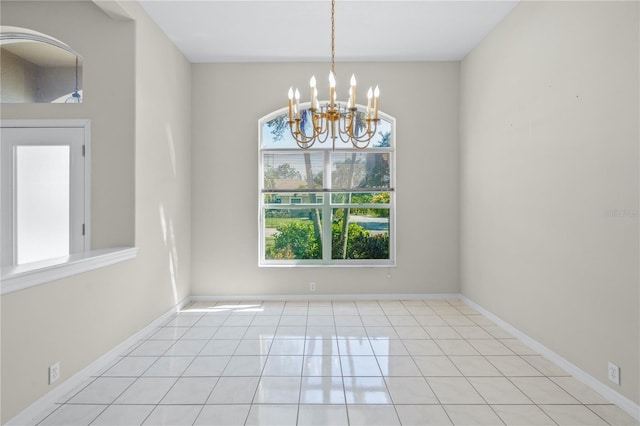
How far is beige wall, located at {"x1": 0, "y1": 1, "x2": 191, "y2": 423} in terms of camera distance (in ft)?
→ 6.99

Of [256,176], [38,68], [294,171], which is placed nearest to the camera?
[38,68]

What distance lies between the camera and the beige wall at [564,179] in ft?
7.22

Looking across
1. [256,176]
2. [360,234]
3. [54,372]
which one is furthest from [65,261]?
[360,234]

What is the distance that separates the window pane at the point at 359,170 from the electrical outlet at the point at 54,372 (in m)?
3.37

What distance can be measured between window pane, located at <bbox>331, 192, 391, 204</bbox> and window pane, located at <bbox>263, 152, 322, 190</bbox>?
0.31 m

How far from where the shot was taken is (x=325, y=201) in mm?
4789

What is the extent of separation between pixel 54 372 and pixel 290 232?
9.63ft

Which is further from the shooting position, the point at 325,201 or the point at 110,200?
the point at 325,201

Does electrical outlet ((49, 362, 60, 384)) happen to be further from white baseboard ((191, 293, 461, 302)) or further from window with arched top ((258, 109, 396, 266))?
window with arched top ((258, 109, 396, 266))

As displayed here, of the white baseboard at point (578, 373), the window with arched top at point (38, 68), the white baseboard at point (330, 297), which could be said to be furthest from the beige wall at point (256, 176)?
the window with arched top at point (38, 68)

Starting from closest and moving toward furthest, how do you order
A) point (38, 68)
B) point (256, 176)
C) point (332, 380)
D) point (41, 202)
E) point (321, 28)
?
point (332, 380), point (41, 202), point (38, 68), point (321, 28), point (256, 176)

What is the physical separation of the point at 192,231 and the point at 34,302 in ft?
8.48

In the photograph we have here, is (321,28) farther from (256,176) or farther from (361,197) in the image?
(361,197)

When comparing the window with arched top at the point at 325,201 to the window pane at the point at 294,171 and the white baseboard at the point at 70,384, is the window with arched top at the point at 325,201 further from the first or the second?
the white baseboard at the point at 70,384
